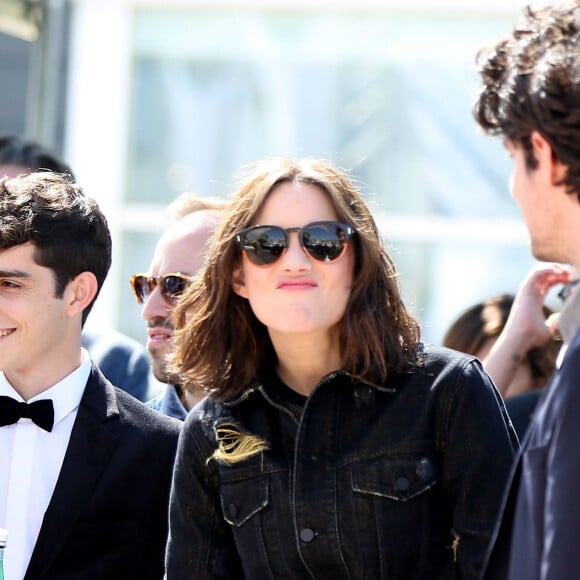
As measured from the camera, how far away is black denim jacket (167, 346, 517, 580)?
2896 millimetres

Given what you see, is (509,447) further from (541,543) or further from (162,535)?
(162,535)

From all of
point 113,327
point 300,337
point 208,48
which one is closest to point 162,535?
point 300,337

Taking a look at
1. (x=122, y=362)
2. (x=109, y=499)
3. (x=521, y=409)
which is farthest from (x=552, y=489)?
(x=122, y=362)

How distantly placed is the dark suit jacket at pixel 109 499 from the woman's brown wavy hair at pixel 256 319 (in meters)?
0.31

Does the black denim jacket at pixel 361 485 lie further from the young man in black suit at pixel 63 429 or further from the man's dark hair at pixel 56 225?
the man's dark hair at pixel 56 225

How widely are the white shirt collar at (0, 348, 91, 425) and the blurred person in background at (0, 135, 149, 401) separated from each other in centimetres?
118

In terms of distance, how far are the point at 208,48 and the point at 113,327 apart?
207 cm

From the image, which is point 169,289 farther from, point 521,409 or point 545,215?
point 545,215

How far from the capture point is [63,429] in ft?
11.8

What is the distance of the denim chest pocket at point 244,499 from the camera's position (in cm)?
302

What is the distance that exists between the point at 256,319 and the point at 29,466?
0.80 metres

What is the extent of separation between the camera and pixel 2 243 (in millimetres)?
3643

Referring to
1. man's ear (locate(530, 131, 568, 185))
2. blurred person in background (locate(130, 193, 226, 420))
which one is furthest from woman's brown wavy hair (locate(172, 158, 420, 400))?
man's ear (locate(530, 131, 568, 185))

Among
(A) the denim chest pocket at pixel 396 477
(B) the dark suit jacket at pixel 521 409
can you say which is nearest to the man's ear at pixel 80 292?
(A) the denim chest pocket at pixel 396 477
